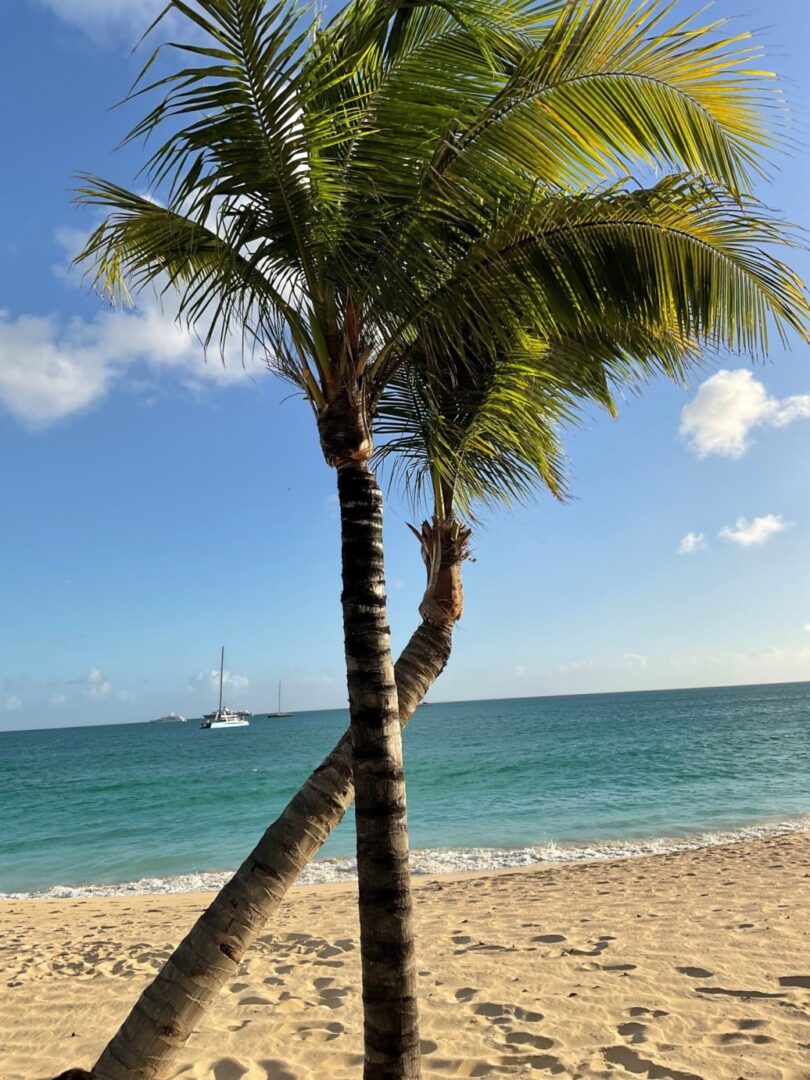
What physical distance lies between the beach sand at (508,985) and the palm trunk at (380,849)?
2.05 m

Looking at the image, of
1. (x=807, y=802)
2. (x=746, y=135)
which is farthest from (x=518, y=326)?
(x=807, y=802)

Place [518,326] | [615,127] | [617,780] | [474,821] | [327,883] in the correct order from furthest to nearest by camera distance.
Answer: [617,780]
[474,821]
[327,883]
[518,326]
[615,127]

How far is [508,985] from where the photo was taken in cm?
607

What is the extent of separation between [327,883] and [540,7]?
1316 cm

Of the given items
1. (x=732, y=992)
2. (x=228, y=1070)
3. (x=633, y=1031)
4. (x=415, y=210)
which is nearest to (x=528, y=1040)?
(x=633, y=1031)

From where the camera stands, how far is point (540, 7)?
343 cm

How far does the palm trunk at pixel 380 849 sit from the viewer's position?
9.38 ft

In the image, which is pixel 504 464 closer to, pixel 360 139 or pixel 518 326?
pixel 518 326

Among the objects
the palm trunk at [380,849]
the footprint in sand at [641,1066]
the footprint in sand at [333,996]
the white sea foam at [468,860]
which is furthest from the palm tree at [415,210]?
the white sea foam at [468,860]

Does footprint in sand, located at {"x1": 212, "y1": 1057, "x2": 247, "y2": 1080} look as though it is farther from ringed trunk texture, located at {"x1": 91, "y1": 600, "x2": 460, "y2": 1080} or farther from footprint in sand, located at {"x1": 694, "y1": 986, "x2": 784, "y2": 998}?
footprint in sand, located at {"x1": 694, "y1": 986, "x2": 784, "y2": 998}

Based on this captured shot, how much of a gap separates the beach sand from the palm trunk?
2.05m

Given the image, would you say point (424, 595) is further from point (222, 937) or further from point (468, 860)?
point (468, 860)

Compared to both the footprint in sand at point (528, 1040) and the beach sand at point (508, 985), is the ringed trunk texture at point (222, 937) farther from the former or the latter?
the footprint in sand at point (528, 1040)

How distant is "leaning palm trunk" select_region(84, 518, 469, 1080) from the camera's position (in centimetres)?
314
